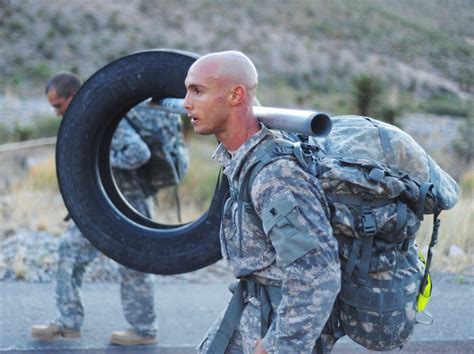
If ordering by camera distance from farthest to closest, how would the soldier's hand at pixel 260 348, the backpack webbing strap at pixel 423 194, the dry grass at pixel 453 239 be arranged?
the dry grass at pixel 453 239 → the backpack webbing strap at pixel 423 194 → the soldier's hand at pixel 260 348

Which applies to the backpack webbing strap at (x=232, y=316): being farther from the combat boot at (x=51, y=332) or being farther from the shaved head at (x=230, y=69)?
the combat boot at (x=51, y=332)

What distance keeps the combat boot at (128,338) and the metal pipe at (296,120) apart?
293 cm

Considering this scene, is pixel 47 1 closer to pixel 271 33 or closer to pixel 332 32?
pixel 271 33

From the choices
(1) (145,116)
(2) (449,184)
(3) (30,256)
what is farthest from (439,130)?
(2) (449,184)

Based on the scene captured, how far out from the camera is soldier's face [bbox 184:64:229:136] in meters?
2.88

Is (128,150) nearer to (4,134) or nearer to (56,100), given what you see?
(56,100)

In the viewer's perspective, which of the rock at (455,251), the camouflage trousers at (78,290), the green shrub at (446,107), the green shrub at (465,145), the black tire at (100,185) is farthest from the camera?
the green shrub at (446,107)

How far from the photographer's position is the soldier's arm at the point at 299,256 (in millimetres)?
2678

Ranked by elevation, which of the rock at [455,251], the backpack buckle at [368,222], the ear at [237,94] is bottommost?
the rock at [455,251]

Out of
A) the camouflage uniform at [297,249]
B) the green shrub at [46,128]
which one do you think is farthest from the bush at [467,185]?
the green shrub at [46,128]

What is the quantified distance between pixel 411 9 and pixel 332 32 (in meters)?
7.76

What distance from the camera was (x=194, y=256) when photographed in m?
4.23

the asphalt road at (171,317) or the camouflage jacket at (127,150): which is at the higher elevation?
the camouflage jacket at (127,150)

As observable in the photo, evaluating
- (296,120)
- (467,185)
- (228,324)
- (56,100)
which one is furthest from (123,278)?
(467,185)
